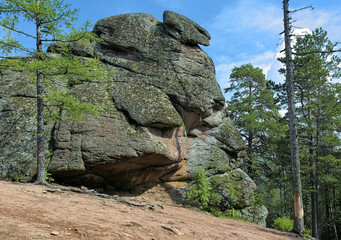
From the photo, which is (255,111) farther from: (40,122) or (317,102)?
(40,122)

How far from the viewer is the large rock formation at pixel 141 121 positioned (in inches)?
418

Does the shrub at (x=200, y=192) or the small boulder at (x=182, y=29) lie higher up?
the small boulder at (x=182, y=29)

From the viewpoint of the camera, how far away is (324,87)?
18.9 meters

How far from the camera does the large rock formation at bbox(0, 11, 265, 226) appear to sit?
418 inches

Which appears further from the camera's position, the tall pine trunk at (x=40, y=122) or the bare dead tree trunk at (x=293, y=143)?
the bare dead tree trunk at (x=293, y=143)

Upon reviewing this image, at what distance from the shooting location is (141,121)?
1184 cm

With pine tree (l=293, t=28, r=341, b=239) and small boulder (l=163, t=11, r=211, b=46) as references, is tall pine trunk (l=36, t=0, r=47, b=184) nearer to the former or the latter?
small boulder (l=163, t=11, r=211, b=46)

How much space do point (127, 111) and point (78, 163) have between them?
3.64 m

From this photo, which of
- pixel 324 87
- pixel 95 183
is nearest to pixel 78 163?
pixel 95 183

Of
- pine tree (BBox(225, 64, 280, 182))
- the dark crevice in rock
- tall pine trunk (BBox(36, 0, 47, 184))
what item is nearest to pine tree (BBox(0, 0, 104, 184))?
tall pine trunk (BBox(36, 0, 47, 184))

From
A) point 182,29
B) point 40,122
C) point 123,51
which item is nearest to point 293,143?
point 182,29

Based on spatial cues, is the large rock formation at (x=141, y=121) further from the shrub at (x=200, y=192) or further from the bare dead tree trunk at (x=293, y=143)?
the bare dead tree trunk at (x=293, y=143)

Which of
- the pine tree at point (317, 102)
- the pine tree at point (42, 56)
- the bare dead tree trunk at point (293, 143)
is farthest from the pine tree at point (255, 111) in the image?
the pine tree at point (42, 56)

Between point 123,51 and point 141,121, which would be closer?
point 141,121
